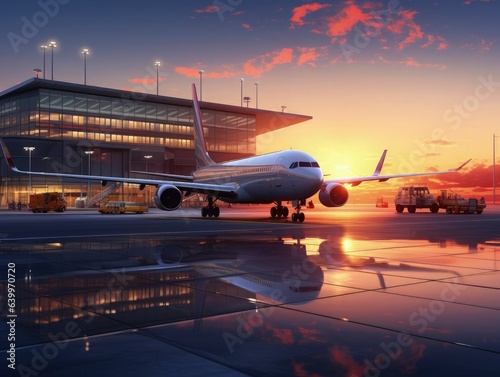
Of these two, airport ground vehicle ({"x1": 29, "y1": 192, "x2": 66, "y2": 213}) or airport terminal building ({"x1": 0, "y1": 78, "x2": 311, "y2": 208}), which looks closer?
airport ground vehicle ({"x1": 29, "y1": 192, "x2": 66, "y2": 213})

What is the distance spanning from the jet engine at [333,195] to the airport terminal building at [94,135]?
5187 cm

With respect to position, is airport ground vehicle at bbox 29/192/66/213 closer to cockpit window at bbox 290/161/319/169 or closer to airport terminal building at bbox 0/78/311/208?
airport terminal building at bbox 0/78/311/208

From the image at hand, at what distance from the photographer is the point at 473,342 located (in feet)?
15.0

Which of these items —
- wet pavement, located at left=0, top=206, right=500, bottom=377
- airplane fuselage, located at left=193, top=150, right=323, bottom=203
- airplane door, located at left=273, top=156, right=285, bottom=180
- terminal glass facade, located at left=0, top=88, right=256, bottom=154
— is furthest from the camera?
terminal glass facade, located at left=0, top=88, right=256, bottom=154

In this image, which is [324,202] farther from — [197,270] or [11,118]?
[11,118]

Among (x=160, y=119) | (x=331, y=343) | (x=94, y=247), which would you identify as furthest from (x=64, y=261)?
(x=160, y=119)

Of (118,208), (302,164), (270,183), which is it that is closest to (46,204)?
(118,208)

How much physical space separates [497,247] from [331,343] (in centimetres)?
1107

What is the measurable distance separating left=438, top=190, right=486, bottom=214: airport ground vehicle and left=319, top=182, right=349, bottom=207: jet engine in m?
20.9

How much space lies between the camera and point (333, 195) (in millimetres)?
30078

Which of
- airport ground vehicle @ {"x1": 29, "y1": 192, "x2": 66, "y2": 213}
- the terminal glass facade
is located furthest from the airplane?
the terminal glass facade

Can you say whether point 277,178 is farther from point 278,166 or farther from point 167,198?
point 167,198

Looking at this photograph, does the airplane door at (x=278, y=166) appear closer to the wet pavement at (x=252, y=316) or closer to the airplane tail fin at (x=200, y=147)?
the airplane tail fin at (x=200, y=147)

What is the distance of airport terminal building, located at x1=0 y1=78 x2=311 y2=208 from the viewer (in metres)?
75.4
